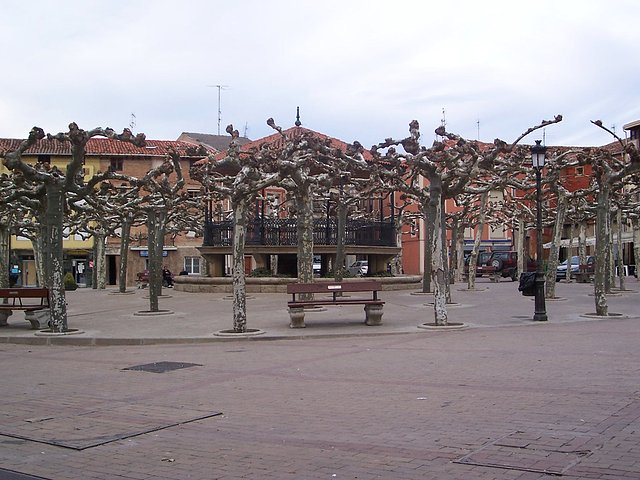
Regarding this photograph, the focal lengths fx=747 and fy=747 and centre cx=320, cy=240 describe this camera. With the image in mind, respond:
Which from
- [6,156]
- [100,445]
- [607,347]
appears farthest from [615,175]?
[100,445]

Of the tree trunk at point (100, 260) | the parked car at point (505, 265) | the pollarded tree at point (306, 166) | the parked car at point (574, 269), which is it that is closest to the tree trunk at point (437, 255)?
the pollarded tree at point (306, 166)

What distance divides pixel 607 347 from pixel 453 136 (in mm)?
6908

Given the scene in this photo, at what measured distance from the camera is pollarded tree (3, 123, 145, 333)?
1570 cm

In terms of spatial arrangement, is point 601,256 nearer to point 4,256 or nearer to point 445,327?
point 445,327

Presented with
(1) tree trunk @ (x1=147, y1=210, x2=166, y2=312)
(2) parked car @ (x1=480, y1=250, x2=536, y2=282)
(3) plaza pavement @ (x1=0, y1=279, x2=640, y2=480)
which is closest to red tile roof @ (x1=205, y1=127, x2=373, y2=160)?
(1) tree trunk @ (x1=147, y1=210, x2=166, y2=312)

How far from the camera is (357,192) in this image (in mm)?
28828

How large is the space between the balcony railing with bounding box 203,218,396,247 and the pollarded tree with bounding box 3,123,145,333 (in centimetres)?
1646

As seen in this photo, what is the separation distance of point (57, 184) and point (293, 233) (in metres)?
17.9

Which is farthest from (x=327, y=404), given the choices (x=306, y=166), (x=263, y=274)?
(x=263, y=274)

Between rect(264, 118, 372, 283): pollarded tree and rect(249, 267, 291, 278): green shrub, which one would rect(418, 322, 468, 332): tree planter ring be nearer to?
rect(264, 118, 372, 283): pollarded tree

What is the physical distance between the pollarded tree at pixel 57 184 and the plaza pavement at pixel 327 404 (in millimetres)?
1057

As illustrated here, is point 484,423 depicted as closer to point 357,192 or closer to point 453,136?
point 453,136

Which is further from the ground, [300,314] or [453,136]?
[453,136]

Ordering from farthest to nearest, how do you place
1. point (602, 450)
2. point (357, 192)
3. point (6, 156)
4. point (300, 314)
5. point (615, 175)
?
point (357, 192) → point (615, 175) → point (300, 314) → point (6, 156) → point (602, 450)
